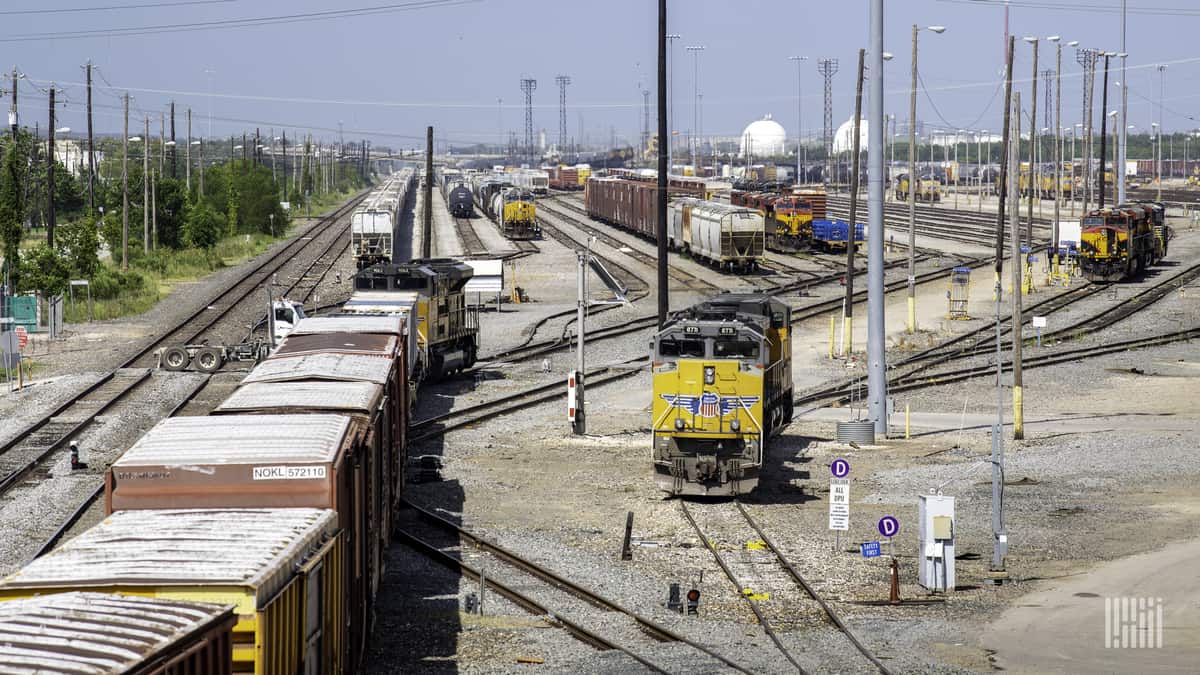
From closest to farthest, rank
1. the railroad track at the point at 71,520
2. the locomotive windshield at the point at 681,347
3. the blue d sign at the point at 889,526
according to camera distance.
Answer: the blue d sign at the point at 889,526
the railroad track at the point at 71,520
the locomotive windshield at the point at 681,347

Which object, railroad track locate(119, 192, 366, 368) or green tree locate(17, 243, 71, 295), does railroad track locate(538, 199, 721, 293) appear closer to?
railroad track locate(119, 192, 366, 368)

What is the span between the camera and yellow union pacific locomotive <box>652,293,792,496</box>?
25328mm

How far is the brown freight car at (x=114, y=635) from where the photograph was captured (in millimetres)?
7656

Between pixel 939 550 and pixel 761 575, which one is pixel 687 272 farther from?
pixel 939 550

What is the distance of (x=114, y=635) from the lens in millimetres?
8180

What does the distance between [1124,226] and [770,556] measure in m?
49.4

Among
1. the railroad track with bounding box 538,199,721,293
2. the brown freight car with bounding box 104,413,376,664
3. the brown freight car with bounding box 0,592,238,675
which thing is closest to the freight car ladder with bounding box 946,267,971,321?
the railroad track with bounding box 538,199,721,293

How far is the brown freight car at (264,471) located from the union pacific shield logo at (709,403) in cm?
1046

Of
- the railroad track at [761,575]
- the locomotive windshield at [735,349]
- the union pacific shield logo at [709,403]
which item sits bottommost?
the railroad track at [761,575]

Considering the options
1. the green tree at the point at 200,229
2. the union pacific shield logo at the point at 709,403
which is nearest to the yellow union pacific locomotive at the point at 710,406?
the union pacific shield logo at the point at 709,403

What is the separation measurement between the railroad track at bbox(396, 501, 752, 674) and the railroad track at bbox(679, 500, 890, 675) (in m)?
1.24

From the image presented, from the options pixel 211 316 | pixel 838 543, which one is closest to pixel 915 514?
pixel 838 543

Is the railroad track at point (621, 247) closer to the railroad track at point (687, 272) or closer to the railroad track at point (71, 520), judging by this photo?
the railroad track at point (687, 272)

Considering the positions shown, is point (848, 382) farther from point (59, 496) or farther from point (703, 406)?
point (59, 496)
